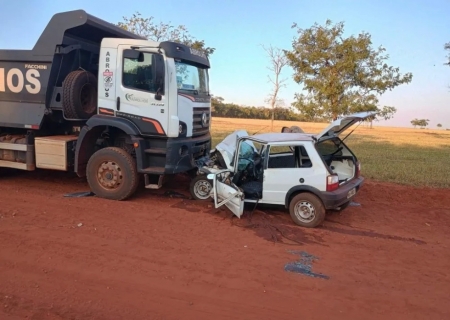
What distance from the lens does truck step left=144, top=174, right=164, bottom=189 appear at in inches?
322

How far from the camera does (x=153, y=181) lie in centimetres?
873

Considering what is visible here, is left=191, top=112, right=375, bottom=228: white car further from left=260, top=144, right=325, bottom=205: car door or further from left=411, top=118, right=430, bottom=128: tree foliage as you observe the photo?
left=411, top=118, right=430, bottom=128: tree foliage

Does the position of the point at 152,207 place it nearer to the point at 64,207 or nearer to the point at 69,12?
the point at 64,207

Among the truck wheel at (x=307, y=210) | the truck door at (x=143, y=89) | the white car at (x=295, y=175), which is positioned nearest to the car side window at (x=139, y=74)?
the truck door at (x=143, y=89)

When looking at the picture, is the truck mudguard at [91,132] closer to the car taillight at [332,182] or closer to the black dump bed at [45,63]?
the black dump bed at [45,63]

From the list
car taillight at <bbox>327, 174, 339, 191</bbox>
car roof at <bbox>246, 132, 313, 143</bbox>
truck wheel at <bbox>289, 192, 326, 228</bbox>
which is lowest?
truck wheel at <bbox>289, 192, 326, 228</bbox>

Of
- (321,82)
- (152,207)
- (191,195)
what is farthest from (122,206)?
(321,82)

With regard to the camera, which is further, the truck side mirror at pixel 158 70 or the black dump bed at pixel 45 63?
the black dump bed at pixel 45 63

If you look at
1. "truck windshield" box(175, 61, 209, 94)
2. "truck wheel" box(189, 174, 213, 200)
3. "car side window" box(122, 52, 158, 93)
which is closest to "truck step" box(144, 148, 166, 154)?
"truck wheel" box(189, 174, 213, 200)

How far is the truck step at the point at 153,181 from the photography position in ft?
26.8

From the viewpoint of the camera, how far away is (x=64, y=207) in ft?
24.1

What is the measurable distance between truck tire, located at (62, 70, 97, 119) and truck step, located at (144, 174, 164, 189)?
1867 millimetres

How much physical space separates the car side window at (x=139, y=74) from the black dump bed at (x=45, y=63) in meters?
1.19

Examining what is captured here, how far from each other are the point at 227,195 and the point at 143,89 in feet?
8.88
